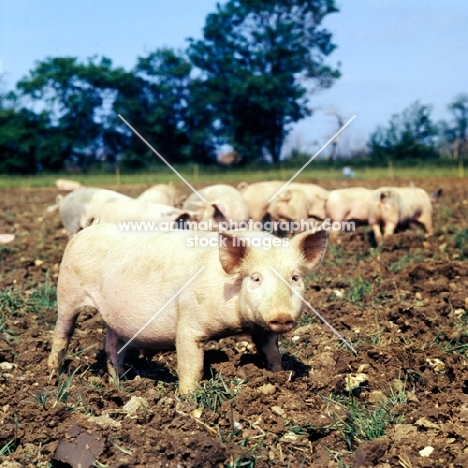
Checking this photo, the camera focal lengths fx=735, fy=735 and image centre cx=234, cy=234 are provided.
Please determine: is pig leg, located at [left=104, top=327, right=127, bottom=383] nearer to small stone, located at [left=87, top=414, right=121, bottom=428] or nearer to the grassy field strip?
small stone, located at [left=87, top=414, right=121, bottom=428]

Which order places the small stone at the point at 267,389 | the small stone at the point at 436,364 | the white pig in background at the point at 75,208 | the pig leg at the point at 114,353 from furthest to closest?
the white pig in background at the point at 75,208, the pig leg at the point at 114,353, the small stone at the point at 436,364, the small stone at the point at 267,389

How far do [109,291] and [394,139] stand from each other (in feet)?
117

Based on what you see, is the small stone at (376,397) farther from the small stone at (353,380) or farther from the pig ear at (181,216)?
the pig ear at (181,216)

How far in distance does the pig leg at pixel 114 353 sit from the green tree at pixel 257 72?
3288cm

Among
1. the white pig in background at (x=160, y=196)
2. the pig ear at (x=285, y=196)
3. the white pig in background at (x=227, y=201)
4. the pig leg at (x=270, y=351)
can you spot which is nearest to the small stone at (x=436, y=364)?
the pig leg at (x=270, y=351)

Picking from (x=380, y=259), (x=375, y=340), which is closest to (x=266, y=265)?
(x=375, y=340)

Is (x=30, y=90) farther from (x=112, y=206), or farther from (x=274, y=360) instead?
(x=274, y=360)

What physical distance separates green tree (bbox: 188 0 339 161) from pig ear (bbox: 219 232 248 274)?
3394cm

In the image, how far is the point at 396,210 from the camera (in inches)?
478

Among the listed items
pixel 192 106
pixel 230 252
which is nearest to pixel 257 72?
pixel 192 106

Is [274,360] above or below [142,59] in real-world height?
below

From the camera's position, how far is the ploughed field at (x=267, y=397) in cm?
350

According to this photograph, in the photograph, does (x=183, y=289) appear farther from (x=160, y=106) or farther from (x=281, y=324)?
(x=160, y=106)

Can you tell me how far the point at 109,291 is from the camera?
16.1ft
